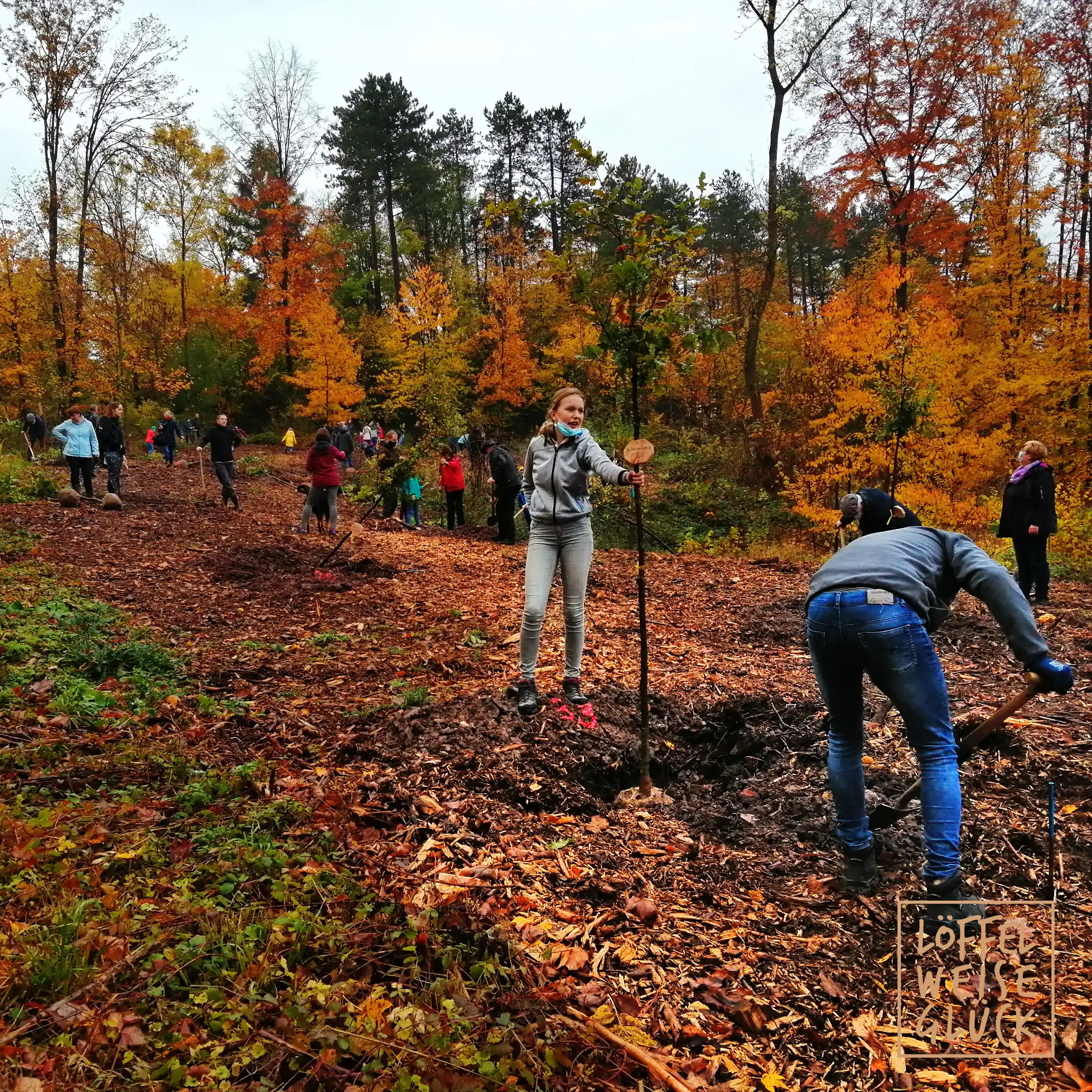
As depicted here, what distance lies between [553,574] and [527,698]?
85cm

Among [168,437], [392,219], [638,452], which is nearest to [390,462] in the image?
[638,452]

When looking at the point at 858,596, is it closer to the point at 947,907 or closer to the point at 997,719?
the point at 997,719

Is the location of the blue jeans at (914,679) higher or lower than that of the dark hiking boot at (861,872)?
higher

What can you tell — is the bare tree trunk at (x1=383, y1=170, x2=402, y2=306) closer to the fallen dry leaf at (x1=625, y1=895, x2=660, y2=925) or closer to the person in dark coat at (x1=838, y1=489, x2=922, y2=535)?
the person in dark coat at (x1=838, y1=489, x2=922, y2=535)

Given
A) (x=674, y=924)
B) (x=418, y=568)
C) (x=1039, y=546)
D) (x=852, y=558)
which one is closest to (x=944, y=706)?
(x=852, y=558)

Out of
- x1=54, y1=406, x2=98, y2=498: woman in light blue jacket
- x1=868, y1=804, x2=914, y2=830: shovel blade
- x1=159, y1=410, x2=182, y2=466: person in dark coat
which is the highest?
x1=159, y1=410, x2=182, y2=466: person in dark coat

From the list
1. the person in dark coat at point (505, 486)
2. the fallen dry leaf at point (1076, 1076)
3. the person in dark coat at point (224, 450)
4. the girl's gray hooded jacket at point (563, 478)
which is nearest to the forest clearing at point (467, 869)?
the fallen dry leaf at point (1076, 1076)

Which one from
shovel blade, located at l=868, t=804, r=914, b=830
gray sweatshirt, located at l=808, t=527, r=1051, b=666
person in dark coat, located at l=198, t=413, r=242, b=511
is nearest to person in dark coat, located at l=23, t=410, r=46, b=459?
person in dark coat, located at l=198, t=413, r=242, b=511

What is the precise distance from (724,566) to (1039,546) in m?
3.91

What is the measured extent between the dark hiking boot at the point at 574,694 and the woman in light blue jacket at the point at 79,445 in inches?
427

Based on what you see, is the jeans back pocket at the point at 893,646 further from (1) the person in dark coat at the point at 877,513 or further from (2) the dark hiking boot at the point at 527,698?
A: (2) the dark hiking boot at the point at 527,698

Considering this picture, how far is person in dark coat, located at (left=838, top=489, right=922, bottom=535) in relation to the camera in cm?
305

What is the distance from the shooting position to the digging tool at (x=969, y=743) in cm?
250

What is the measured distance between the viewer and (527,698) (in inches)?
175
